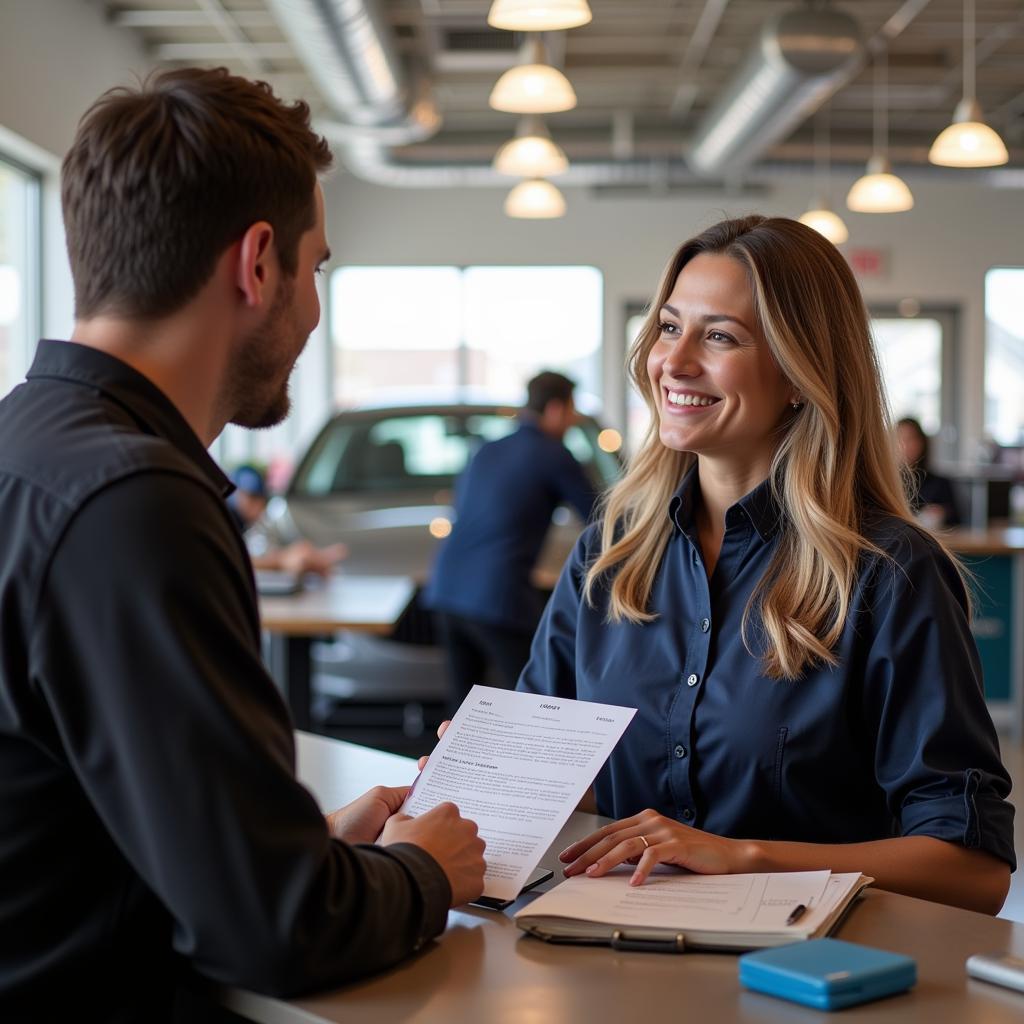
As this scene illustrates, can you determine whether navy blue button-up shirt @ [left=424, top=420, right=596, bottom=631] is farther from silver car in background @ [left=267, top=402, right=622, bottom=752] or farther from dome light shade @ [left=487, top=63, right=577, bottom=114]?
dome light shade @ [left=487, top=63, right=577, bottom=114]

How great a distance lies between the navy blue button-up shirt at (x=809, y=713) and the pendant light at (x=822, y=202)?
5110 millimetres

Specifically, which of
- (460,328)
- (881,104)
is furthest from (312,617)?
(460,328)

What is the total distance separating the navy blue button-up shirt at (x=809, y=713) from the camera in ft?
5.58

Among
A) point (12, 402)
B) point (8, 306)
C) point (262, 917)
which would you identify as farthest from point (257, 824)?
point (8, 306)

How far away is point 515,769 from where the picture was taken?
4.99ft

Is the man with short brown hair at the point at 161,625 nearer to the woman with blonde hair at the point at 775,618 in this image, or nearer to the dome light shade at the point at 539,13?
the woman with blonde hair at the point at 775,618

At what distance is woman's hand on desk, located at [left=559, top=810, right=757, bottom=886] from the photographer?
1487mm

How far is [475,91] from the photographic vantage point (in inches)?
391

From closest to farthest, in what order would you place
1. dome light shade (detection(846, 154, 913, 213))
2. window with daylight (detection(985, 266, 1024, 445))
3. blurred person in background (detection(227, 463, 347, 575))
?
blurred person in background (detection(227, 463, 347, 575))
dome light shade (detection(846, 154, 913, 213))
window with daylight (detection(985, 266, 1024, 445))

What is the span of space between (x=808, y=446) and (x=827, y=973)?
937mm

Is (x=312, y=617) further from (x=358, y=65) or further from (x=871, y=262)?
(x=871, y=262)

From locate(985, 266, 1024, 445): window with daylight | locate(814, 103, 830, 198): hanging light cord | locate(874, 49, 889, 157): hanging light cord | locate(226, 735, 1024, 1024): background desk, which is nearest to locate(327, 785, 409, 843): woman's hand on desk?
locate(226, 735, 1024, 1024): background desk

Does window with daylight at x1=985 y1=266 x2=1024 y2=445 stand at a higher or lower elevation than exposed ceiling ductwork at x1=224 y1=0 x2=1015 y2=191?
lower

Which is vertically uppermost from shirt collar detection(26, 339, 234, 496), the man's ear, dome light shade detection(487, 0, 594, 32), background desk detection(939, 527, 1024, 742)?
dome light shade detection(487, 0, 594, 32)
